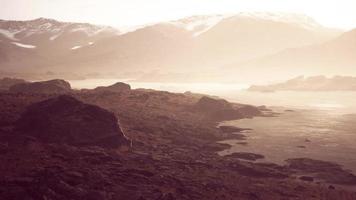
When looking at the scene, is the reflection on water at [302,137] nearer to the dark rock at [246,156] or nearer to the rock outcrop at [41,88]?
the dark rock at [246,156]

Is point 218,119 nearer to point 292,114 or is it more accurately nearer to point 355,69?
point 292,114

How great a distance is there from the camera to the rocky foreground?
26.2 m

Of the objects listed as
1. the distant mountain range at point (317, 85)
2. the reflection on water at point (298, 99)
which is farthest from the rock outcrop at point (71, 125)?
the distant mountain range at point (317, 85)

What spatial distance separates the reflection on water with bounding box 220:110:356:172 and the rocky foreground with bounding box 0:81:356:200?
2.89 meters

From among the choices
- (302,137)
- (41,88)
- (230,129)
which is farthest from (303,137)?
(41,88)

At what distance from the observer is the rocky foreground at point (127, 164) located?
2616cm

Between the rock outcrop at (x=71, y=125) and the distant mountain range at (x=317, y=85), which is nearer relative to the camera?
the rock outcrop at (x=71, y=125)

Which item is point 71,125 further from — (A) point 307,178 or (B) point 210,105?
(B) point 210,105

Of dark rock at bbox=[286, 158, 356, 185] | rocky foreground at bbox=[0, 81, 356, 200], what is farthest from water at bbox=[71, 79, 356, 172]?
rocky foreground at bbox=[0, 81, 356, 200]

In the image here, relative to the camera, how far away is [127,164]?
3209 cm

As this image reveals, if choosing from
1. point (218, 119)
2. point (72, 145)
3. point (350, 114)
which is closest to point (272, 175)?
point (72, 145)

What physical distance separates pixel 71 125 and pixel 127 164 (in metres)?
8.45

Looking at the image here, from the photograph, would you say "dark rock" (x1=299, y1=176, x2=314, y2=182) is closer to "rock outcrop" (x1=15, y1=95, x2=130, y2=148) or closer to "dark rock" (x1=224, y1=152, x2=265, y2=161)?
"dark rock" (x1=224, y1=152, x2=265, y2=161)

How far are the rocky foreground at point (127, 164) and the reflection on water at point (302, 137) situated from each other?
114 inches
